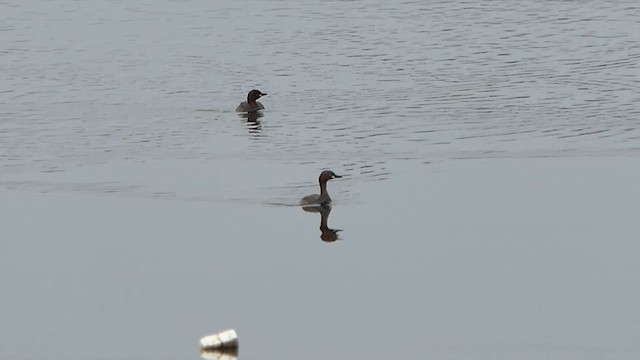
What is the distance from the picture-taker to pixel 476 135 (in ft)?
110

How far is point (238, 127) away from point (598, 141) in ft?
23.2

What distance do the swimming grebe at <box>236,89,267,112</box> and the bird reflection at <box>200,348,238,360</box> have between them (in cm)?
1577

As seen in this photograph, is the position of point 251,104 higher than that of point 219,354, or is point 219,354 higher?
point 251,104

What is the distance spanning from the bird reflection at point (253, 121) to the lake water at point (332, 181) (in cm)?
9

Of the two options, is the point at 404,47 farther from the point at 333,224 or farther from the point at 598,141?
the point at 333,224

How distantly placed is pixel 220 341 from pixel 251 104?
1597 cm

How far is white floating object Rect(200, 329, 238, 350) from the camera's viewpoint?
20797 millimetres

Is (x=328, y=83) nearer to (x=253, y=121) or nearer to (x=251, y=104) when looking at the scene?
(x=251, y=104)

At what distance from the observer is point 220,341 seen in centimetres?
2080

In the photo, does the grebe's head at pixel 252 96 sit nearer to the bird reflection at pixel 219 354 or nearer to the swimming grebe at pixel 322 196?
the swimming grebe at pixel 322 196

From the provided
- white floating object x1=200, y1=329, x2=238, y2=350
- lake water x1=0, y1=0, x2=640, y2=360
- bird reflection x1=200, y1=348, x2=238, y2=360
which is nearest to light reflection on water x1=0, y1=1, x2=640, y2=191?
lake water x1=0, y1=0, x2=640, y2=360

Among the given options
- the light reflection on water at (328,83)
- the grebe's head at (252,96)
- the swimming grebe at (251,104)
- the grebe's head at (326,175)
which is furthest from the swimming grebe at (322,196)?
the grebe's head at (252,96)

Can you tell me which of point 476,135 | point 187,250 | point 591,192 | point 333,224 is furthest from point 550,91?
point 187,250

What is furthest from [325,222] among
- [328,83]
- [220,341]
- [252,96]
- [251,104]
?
[328,83]
